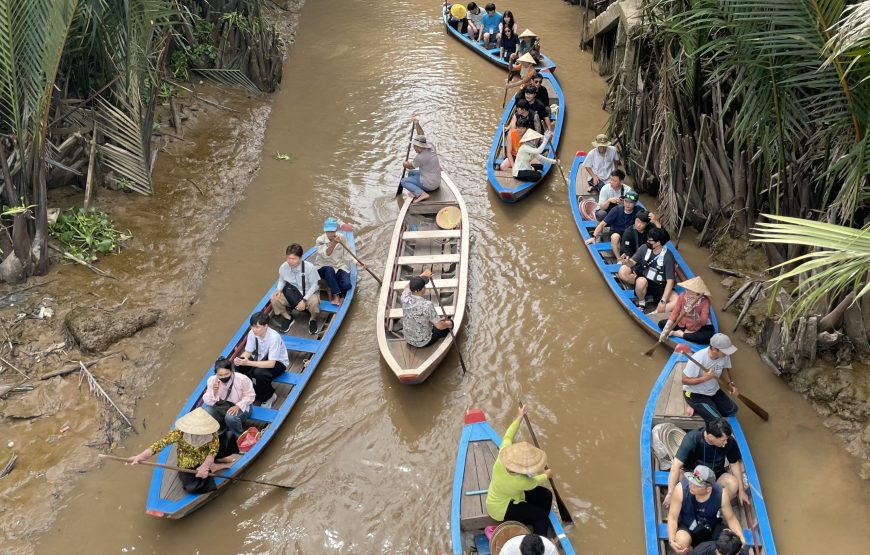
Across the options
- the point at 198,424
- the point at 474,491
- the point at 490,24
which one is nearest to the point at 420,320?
the point at 474,491

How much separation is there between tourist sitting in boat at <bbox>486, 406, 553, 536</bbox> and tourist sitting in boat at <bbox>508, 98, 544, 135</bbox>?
25.3 ft

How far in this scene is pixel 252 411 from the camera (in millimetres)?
7527

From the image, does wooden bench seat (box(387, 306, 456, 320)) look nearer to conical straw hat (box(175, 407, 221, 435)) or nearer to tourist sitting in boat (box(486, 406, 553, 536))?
tourist sitting in boat (box(486, 406, 553, 536))

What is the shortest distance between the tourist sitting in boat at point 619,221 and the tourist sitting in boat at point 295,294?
3.94 metres

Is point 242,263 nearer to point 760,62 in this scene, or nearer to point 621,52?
point 760,62

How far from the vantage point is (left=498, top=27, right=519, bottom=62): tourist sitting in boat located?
632 inches

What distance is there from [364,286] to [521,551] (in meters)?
5.32

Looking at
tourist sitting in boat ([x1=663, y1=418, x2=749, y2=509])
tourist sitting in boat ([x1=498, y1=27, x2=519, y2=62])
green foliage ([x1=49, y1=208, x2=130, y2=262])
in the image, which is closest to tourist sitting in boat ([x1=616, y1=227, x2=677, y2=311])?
tourist sitting in boat ([x1=663, y1=418, x2=749, y2=509])

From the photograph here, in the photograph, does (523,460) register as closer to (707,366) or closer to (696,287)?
(707,366)

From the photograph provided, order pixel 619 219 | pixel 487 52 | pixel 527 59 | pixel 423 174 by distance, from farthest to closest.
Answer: pixel 487 52 → pixel 527 59 → pixel 423 174 → pixel 619 219

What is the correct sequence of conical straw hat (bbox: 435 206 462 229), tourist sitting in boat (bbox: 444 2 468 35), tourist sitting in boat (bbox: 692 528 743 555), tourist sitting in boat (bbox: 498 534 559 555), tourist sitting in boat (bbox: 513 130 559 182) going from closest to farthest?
tourist sitting in boat (bbox: 498 534 559 555), tourist sitting in boat (bbox: 692 528 743 555), conical straw hat (bbox: 435 206 462 229), tourist sitting in boat (bbox: 513 130 559 182), tourist sitting in boat (bbox: 444 2 468 35)

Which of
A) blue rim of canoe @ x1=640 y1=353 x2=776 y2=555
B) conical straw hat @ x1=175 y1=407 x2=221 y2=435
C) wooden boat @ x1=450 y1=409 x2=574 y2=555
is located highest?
conical straw hat @ x1=175 y1=407 x2=221 y2=435

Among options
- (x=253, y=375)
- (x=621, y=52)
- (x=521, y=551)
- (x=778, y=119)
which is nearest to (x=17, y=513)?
(x=253, y=375)

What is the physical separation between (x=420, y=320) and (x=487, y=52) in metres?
10.3
